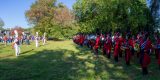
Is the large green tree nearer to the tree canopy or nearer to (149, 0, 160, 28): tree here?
the tree canopy

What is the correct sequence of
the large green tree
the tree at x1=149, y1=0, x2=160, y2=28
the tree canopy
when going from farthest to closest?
the large green tree
the tree canopy
the tree at x1=149, y1=0, x2=160, y2=28

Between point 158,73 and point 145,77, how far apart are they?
6.02ft

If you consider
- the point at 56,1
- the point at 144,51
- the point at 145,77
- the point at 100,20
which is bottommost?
the point at 145,77

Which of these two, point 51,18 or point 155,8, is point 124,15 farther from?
point 51,18

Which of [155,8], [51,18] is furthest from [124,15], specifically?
[51,18]

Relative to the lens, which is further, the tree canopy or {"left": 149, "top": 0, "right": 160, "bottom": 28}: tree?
the tree canopy

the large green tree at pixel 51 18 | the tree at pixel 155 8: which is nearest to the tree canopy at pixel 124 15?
the tree at pixel 155 8

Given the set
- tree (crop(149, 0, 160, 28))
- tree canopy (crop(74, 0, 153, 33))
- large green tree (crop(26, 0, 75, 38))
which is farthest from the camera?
large green tree (crop(26, 0, 75, 38))

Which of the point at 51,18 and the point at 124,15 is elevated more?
the point at 51,18

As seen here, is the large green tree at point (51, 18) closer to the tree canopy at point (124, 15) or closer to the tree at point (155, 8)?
the tree canopy at point (124, 15)

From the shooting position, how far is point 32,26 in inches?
4181

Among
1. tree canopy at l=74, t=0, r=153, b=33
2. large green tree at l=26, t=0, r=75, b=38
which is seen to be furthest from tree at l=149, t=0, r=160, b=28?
large green tree at l=26, t=0, r=75, b=38

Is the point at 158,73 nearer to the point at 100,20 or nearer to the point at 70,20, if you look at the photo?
the point at 100,20

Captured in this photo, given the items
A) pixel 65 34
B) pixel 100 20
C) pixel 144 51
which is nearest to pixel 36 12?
pixel 65 34
